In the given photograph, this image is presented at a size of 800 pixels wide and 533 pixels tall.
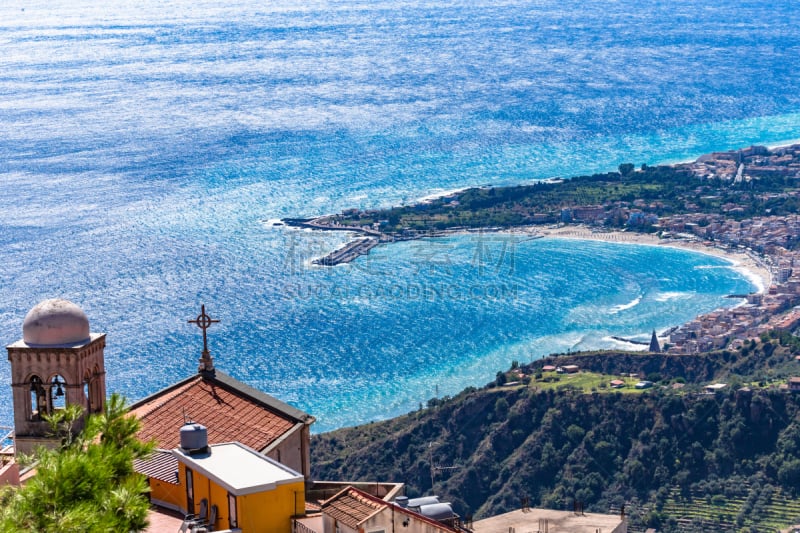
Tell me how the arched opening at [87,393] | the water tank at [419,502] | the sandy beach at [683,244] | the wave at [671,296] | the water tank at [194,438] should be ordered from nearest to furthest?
the water tank at [194,438], the water tank at [419,502], the arched opening at [87,393], the wave at [671,296], the sandy beach at [683,244]

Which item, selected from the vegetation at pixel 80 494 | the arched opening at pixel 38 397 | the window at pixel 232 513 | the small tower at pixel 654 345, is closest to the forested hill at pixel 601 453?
the small tower at pixel 654 345

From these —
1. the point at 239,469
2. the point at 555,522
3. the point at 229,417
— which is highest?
the point at 239,469

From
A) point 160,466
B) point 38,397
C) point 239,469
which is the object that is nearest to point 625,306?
point 38,397

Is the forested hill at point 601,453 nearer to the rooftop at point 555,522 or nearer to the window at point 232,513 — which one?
the rooftop at point 555,522

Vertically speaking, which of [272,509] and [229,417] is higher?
[272,509]

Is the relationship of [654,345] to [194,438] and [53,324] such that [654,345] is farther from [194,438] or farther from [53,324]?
[194,438]

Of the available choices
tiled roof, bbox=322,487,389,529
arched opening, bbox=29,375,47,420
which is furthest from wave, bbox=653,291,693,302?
tiled roof, bbox=322,487,389,529
